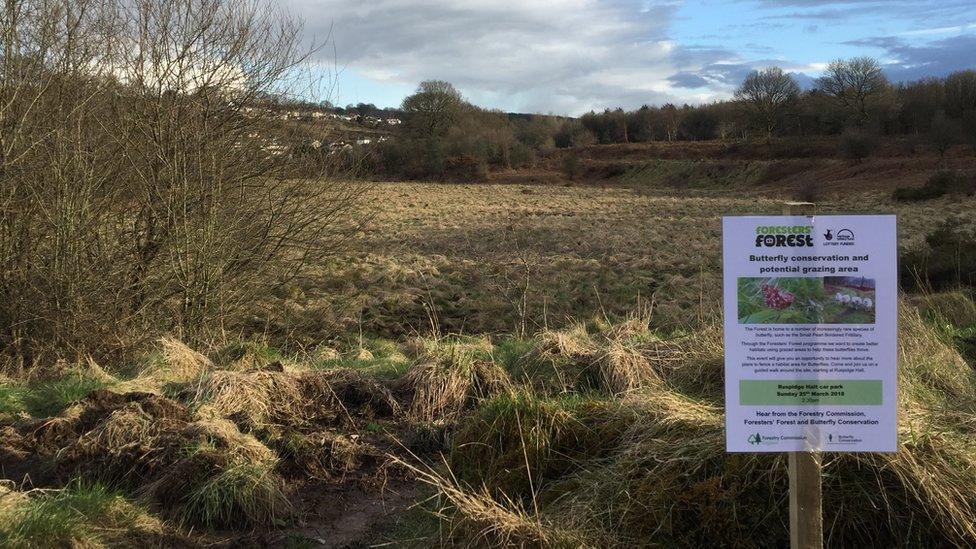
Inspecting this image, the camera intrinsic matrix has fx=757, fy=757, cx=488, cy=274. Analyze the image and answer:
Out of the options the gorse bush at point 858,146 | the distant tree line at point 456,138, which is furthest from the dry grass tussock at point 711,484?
the gorse bush at point 858,146

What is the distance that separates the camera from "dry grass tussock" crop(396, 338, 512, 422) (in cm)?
578

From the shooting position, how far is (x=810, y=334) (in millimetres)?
3105

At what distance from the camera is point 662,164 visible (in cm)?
7456

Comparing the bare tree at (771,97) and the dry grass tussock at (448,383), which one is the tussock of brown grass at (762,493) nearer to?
the dry grass tussock at (448,383)

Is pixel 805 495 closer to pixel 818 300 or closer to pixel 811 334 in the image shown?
pixel 811 334

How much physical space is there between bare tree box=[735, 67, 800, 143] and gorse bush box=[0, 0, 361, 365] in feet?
242

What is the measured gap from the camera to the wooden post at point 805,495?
10.3ft

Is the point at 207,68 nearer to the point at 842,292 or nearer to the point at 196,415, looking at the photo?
the point at 196,415

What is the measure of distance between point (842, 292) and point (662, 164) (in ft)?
243

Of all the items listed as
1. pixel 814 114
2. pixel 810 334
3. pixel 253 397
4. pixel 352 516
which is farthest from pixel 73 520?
pixel 814 114

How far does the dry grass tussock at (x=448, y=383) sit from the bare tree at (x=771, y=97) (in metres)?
76.5

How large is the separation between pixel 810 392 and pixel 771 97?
8201 centimetres

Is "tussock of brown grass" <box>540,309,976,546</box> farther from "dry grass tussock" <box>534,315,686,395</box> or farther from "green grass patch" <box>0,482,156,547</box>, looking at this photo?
"green grass patch" <box>0,482,156,547</box>

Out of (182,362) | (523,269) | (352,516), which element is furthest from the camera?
(523,269)
